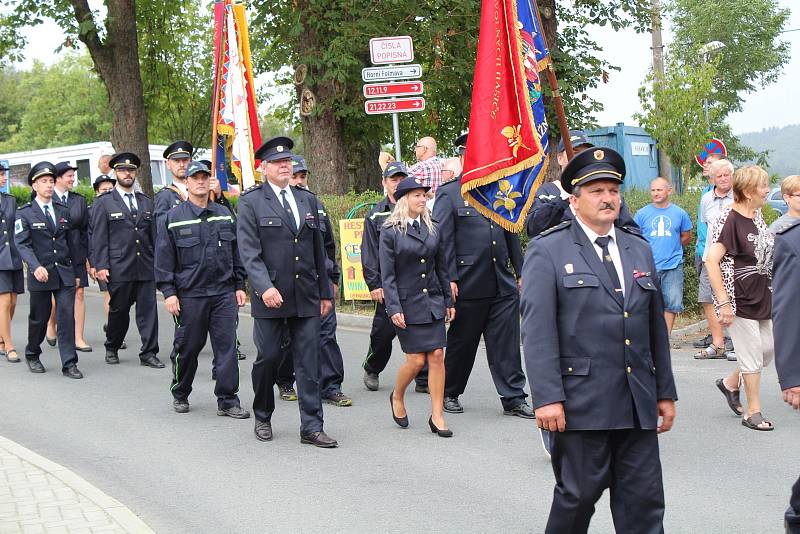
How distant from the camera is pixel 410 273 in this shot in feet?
27.3

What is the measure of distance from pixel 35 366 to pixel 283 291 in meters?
4.96

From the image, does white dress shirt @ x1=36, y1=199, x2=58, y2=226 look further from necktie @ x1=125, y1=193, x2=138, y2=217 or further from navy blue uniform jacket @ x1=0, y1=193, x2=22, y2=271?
necktie @ x1=125, y1=193, x2=138, y2=217

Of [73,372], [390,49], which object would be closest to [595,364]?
[73,372]

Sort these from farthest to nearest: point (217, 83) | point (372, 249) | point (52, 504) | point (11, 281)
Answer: point (11, 281) → point (217, 83) → point (372, 249) → point (52, 504)

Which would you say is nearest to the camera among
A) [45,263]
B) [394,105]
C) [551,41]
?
[45,263]

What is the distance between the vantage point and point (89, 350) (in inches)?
523

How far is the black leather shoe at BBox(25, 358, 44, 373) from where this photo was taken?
462 inches

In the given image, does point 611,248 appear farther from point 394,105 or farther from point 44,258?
point 394,105

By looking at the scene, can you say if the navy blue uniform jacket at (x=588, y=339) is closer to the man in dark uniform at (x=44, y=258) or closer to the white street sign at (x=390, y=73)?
the man in dark uniform at (x=44, y=258)

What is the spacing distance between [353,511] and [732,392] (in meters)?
3.80

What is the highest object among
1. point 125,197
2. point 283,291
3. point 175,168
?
point 175,168

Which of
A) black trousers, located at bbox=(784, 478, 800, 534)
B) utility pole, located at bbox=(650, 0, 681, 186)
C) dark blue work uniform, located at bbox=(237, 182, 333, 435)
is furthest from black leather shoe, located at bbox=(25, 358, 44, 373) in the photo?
utility pole, located at bbox=(650, 0, 681, 186)

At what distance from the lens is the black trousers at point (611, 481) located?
14.7 ft

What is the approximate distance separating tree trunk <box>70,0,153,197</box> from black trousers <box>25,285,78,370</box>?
325 inches
